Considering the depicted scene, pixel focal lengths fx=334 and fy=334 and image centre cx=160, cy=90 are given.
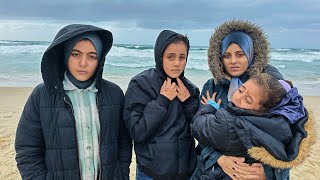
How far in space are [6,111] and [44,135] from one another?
743 centimetres

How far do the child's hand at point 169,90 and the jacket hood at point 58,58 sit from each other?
20.4 inches

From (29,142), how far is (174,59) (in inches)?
51.0

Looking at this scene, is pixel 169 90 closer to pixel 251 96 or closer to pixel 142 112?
pixel 142 112

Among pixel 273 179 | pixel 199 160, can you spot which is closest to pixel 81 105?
pixel 199 160

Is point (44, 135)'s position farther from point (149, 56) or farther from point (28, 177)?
point (149, 56)

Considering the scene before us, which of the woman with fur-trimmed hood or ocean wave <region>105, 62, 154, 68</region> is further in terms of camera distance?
ocean wave <region>105, 62, 154, 68</region>

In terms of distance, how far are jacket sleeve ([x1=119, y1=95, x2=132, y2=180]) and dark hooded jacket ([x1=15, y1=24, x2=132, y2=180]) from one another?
17 cm

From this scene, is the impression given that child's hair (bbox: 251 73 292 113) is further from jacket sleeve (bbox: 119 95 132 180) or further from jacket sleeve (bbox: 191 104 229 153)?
jacket sleeve (bbox: 119 95 132 180)

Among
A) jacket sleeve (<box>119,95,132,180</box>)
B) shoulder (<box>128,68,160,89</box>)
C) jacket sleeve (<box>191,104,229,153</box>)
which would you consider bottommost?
jacket sleeve (<box>119,95,132,180</box>)

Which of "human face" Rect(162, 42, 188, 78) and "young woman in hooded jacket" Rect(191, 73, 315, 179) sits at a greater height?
"human face" Rect(162, 42, 188, 78)

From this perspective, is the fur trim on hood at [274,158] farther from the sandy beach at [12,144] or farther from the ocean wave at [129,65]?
the ocean wave at [129,65]

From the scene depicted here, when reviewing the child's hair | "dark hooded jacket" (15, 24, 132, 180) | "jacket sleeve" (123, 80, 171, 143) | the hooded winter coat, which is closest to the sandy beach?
the hooded winter coat

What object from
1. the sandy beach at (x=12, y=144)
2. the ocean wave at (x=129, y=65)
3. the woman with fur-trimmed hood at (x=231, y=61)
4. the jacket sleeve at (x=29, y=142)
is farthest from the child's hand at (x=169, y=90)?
the ocean wave at (x=129, y=65)

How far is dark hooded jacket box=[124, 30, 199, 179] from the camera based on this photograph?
263cm
